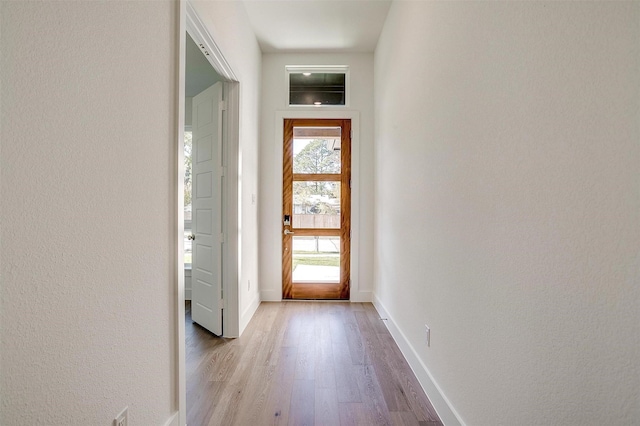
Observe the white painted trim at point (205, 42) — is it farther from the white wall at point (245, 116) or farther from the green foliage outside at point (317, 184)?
the green foliage outside at point (317, 184)

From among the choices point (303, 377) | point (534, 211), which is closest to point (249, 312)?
point (303, 377)

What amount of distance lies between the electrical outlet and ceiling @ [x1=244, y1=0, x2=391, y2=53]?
128 inches

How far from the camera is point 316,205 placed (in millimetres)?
3816

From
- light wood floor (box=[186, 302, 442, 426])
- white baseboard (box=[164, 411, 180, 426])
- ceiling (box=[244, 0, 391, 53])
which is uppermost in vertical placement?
ceiling (box=[244, 0, 391, 53])

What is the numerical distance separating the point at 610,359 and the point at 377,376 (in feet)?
5.20

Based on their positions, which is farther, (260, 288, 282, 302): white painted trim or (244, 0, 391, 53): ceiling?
(260, 288, 282, 302): white painted trim

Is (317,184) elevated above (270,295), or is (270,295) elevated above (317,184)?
(317,184)

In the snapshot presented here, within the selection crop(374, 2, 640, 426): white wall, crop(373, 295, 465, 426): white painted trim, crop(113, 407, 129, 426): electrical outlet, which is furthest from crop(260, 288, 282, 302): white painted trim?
crop(113, 407, 129, 426): electrical outlet

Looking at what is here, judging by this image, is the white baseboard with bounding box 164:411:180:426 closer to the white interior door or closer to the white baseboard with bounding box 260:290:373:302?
the white interior door

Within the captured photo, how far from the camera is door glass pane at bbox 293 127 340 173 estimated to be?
3.80 meters

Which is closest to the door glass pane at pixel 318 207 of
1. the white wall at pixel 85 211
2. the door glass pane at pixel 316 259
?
the door glass pane at pixel 316 259

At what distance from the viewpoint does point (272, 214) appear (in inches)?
148

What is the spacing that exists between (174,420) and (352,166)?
118 inches

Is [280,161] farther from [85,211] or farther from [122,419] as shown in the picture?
[122,419]
